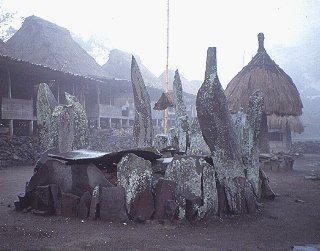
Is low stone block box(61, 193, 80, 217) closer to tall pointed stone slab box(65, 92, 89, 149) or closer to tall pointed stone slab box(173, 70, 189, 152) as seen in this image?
tall pointed stone slab box(65, 92, 89, 149)

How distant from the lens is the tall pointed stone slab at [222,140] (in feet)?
16.2

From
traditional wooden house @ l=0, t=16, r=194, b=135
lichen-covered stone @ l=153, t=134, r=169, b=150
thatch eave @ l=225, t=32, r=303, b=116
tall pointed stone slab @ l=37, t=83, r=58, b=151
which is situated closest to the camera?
tall pointed stone slab @ l=37, t=83, r=58, b=151

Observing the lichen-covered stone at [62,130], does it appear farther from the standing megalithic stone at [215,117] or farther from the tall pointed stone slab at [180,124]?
the standing megalithic stone at [215,117]

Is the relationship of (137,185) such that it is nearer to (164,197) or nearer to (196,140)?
(164,197)

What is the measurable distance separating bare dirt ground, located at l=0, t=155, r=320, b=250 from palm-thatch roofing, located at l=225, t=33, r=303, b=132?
6.56m

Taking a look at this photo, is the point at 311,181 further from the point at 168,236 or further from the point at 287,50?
the point at 287,50

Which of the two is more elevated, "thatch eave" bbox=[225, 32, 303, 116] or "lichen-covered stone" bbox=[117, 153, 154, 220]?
"thatch eave" bbox=[225, 32, 303, 116]

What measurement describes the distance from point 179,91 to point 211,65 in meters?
3.07

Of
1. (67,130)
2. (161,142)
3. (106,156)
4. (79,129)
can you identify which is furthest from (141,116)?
(106,156)

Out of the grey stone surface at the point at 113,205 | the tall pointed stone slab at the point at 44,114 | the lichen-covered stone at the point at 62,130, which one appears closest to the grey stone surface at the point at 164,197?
the grey stone surface at the point at 113,205

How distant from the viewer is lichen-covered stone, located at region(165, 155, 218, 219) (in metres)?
4.51

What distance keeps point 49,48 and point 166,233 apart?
2125 cm

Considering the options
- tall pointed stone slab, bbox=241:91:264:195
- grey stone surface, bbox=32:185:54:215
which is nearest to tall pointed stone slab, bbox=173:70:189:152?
tall pointed stone slab, bbox=241:91:264:195

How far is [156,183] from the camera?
4699 millimetres
